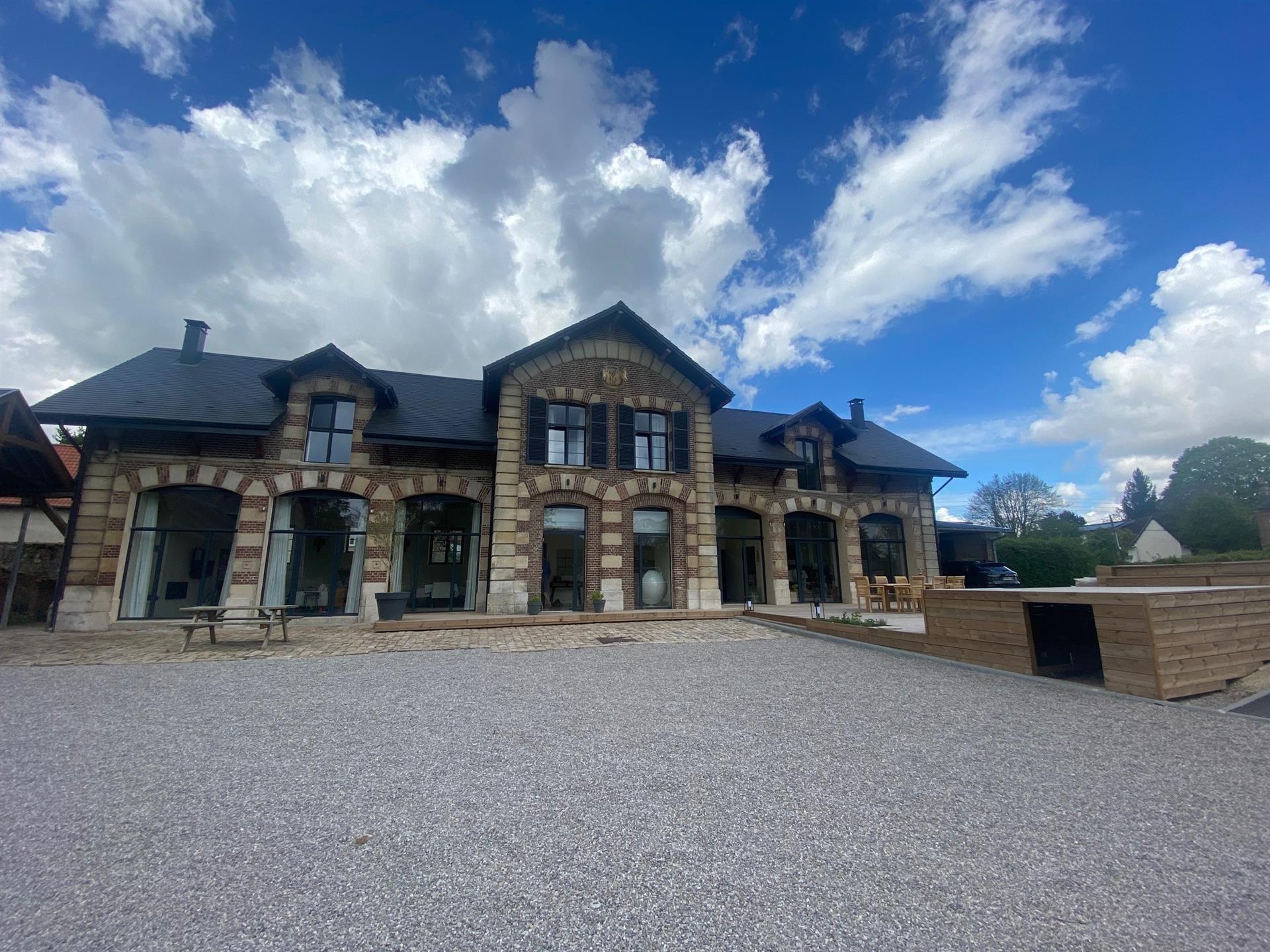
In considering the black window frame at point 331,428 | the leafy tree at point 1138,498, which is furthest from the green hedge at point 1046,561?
the leafy tree at point 1138,498

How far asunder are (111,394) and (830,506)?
66.3 feet

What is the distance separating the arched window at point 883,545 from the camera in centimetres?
1873

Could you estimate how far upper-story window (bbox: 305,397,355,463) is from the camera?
46.5ft

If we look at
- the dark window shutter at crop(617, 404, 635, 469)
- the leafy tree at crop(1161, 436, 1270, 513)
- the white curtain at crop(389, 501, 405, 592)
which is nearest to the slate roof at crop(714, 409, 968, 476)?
the dark window shutter at crop(617, 404, 635, 469)

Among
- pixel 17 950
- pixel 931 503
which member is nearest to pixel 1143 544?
pixel 931 503

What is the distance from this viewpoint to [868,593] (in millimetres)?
14422

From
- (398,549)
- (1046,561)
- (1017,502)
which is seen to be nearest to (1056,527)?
(1017,502)

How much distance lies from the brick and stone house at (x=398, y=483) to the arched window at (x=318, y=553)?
45 millimetres

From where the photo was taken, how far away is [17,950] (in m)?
2.14

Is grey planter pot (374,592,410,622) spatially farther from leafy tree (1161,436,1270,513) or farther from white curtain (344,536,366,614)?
leafy tree (1161,436,1270,513)

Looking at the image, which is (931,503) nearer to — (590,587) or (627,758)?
(590,587)

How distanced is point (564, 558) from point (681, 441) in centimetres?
468

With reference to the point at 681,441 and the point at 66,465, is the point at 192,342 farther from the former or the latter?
the point at 681,441

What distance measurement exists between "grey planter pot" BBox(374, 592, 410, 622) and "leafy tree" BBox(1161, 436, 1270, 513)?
5987cm
